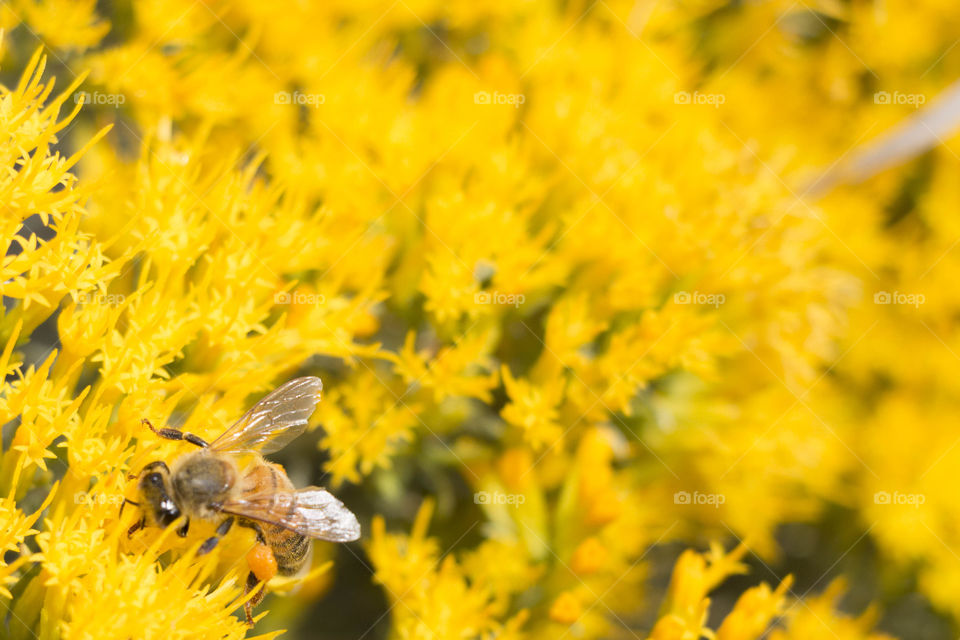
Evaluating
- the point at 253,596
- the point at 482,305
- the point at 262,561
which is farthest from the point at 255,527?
the point at 482,305

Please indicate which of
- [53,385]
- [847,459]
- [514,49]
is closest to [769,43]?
[514,49]

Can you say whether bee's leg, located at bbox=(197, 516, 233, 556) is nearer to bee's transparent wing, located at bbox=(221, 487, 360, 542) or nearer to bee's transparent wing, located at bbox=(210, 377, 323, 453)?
bee's transparent wing, located at bbox=(221, 487, 360, 542)

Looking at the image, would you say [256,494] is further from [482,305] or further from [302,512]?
[482,305]

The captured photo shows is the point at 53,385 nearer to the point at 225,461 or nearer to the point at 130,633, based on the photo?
the point at 225,461

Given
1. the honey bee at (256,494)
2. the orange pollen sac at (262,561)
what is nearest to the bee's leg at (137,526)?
the honey bee at (256,494)

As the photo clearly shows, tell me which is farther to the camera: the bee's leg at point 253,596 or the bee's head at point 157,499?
the bee's leg at point 253,596

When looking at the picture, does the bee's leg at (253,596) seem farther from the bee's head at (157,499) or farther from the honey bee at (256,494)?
the bee's head at (157,499)
